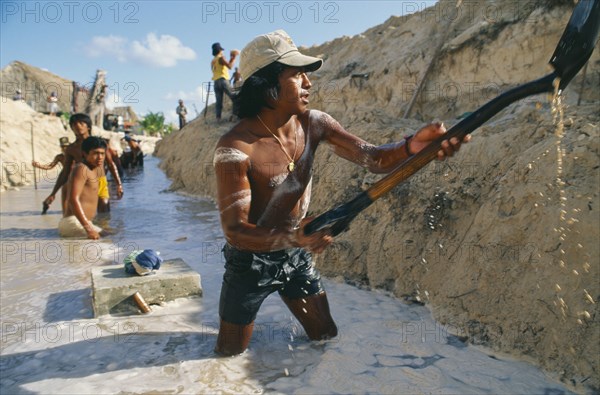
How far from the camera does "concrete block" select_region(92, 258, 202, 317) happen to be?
3164 mm

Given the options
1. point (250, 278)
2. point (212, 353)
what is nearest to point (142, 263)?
point (212, 353)

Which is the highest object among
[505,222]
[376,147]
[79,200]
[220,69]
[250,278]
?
[220,69]

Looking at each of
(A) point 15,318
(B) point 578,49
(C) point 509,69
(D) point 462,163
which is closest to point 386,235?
(D) point 462,163

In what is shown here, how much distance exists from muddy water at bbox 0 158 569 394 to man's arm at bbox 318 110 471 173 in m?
1.03

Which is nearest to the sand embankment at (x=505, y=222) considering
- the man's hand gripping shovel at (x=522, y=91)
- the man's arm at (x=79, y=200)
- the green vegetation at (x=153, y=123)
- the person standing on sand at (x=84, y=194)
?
the man's hand gripping shovel at (x=522, y=91)

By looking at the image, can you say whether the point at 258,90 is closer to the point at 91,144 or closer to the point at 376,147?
the point at 376,147

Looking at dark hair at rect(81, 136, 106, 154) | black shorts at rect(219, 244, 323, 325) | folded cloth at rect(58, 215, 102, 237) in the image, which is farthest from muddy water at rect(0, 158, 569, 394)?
dark hair at rect(81, 136, 106, 154)

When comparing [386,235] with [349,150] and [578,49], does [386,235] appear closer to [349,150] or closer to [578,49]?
[349,150]

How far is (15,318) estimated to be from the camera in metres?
3.19

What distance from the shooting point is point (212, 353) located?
104 inches

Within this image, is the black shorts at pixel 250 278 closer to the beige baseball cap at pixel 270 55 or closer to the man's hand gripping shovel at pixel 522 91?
the man's hand gripping shovel at pixel 522 91

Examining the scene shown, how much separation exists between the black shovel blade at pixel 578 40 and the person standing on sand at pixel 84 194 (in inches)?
200

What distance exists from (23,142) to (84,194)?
29.0 ft

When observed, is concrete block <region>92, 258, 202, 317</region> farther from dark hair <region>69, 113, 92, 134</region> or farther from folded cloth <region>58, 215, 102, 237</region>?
dark hair <region>69, 113, 92, 134</region>
